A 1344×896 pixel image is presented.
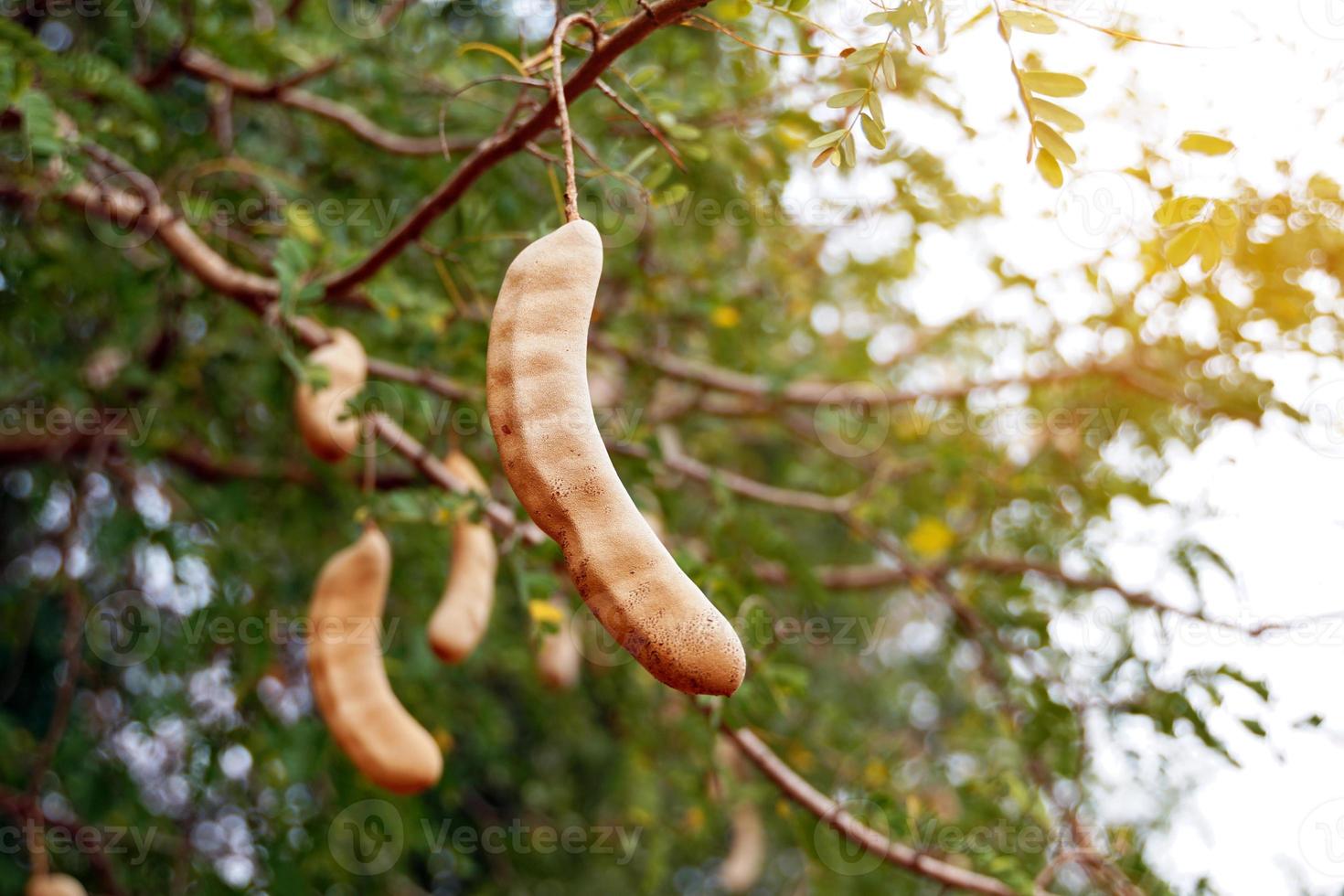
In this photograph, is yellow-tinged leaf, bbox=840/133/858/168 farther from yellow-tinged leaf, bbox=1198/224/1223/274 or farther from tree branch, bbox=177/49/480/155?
tree branch, bbox=177/49/480/155

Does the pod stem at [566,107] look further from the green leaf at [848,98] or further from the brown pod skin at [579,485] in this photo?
the green leaf at [848,98]

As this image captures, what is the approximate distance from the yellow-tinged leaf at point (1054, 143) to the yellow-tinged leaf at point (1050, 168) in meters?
0.02

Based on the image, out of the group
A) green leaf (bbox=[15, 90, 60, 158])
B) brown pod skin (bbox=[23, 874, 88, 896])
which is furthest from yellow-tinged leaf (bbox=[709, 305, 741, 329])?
brown pod skin (bbox=[23, 874, 88, 896])

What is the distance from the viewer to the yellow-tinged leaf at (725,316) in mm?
2812

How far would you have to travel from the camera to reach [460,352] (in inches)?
81.9

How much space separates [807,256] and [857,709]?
6.98 feet

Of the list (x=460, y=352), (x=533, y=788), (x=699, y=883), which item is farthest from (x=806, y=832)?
(x=699, y=883)

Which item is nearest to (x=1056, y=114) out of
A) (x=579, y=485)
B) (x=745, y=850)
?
(x=579, y=485)

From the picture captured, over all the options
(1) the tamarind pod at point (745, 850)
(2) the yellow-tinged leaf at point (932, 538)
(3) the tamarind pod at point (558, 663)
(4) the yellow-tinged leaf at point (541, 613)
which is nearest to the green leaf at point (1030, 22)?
(4) the yellow-tinged leaf at point (541, 613)

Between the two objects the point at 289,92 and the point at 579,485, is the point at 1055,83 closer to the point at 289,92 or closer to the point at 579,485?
Answer: the point at 579,485

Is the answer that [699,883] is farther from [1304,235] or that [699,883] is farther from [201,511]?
[1304,235]

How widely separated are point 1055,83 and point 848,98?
0.21 m

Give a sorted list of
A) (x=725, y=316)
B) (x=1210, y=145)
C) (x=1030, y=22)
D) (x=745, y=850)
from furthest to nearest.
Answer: (x=745, y=850) < (x=725, y=316) < (x=1210, y=145) < (x=1030, y=22)

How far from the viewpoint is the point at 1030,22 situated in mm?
1016
